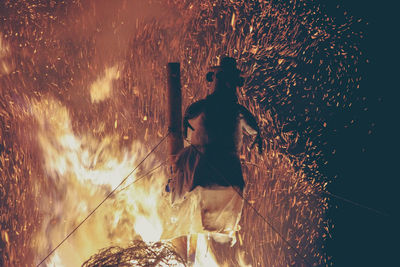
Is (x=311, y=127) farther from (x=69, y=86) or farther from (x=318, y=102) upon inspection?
(x=69, y=86)

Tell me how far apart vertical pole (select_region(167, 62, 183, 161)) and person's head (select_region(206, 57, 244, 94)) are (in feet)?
0.78

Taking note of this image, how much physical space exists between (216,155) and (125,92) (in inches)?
86.1

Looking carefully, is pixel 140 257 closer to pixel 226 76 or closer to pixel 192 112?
pixel 192 112

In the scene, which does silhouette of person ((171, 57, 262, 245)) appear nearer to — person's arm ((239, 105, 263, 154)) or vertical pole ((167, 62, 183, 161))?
person's arm ((239, 105, 263, 154))

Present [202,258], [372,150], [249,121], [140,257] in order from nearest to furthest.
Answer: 1. [140,257]
2. [249,121]
3. [372,150]
4. [202,258]

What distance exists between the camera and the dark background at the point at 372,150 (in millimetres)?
3760

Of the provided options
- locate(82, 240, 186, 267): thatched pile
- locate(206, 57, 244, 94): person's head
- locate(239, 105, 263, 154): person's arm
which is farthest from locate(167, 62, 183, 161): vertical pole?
locate(82, 240, 186, 267): thatched pile

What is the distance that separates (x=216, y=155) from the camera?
2.44m

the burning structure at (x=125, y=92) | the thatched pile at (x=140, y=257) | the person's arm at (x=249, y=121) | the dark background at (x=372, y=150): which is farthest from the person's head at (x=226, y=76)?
the dark background at (x=372, y=150)

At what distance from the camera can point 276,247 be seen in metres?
4.76

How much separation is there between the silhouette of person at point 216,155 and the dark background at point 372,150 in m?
1.99

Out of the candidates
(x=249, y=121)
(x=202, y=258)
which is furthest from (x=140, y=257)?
(x=202, y=258)

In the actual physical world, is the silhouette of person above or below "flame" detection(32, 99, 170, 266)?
above

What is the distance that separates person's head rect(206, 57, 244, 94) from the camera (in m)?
2.46
